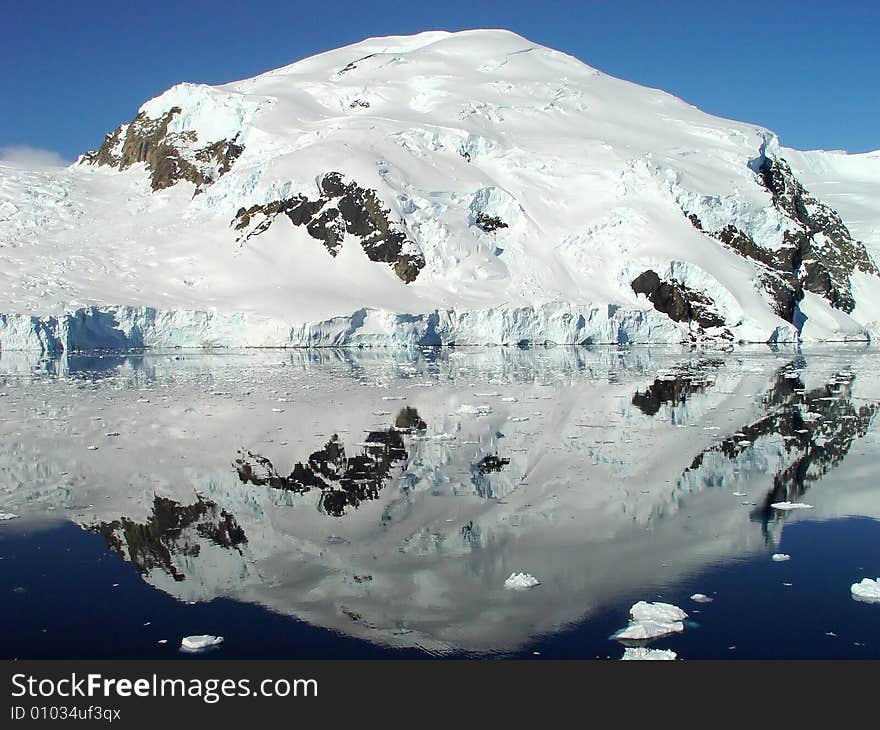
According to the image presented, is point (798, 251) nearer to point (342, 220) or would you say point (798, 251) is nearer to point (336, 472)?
point (342, 220)

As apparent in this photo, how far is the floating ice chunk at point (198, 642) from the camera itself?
618 centimetres

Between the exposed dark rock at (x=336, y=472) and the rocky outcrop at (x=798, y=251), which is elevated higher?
the rocky outcrop at (x=798, y=251)

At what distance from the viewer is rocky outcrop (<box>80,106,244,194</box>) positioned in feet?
198

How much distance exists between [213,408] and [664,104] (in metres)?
63.9

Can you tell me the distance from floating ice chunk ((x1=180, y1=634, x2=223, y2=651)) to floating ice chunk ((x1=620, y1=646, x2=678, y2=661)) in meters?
3.23

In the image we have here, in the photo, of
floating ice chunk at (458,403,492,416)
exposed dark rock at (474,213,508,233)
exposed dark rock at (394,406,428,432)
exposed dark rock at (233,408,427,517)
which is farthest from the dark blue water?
exposed dark rock at (474,213,508,233)

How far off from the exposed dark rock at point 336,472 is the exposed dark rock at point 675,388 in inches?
286

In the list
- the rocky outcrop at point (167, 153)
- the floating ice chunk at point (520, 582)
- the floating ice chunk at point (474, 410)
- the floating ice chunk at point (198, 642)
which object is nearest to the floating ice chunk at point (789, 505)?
the floating ice chunk at point (520, 582)

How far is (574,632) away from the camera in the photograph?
21.1ft

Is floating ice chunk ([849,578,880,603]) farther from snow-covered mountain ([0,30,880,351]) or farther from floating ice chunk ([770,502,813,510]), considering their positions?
snow-covered mountain ([0,30,880,351])

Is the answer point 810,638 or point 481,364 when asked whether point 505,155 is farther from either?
point 810,638

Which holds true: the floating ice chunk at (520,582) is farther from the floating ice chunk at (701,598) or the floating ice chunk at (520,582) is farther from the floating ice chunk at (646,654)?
the floating ice chunk at (646,654)
